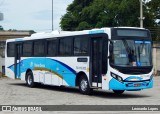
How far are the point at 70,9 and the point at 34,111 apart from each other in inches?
2454

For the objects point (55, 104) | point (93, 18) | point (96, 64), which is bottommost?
point (55, 104)

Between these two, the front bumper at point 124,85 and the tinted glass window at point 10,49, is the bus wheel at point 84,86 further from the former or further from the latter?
the tinted glass window at point 10,49

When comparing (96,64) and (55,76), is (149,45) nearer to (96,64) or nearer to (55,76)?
(96,64)

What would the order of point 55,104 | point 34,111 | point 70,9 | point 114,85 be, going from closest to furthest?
1. point 34,111
2. point 55,104
3. point 114,85
4. point 70,9

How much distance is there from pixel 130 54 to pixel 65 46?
4.57m

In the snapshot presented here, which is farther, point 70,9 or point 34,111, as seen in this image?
point 70,9

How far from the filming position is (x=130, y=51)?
62.8 feet

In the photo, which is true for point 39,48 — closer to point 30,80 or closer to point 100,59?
point 30,80

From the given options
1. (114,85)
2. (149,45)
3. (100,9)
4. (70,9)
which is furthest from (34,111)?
(70,9)

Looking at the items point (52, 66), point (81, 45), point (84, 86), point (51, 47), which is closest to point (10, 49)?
point (51, 47)

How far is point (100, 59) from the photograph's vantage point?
19.6m

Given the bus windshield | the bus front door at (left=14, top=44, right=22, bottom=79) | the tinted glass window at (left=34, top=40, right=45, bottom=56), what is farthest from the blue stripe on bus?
the bus windshield

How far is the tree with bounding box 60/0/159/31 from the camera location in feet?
195

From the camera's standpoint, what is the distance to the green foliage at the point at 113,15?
59.4m
